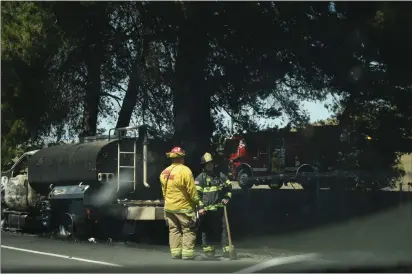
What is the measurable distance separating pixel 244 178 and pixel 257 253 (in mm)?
15817

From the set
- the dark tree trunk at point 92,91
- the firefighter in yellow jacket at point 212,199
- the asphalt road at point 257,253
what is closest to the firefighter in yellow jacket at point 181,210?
the asphalt road at point 257,253

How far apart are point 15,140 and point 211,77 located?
6.13 m

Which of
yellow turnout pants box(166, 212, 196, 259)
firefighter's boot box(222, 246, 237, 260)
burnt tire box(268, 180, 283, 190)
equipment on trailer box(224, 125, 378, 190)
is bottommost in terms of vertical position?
firefighter's boot box(222, 246, 237, 260)

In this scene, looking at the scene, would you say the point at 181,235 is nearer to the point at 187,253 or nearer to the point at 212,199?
the point at 187,253

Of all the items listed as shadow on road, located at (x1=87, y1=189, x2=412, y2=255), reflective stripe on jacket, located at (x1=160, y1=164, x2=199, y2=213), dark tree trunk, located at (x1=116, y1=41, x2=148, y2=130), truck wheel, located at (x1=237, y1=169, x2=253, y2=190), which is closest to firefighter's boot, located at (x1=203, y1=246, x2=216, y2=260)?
reflective stripe on jacket, located at (x1=160, y1=164, x2=199, y2=213)

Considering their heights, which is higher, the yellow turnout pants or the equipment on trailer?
the equipment on trailer

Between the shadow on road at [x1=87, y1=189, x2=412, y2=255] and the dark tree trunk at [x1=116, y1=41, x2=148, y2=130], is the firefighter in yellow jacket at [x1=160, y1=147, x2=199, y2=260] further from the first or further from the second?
the dark tree trunk at [x1=116, y1=41, x2=148, y2=130]

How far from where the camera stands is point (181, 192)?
33.7 ft

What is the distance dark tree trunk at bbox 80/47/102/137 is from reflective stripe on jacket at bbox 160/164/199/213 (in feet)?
23.2

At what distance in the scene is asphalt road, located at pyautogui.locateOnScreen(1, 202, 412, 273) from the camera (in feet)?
30.4

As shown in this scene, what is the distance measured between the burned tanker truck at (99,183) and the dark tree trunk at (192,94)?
2004mm

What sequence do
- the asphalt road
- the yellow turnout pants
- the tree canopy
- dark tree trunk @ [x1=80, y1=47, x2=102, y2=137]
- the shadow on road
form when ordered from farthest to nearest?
dark tree trunk @ [x1=80, y1=47, x2=102, y2=137] → the tree canopy → the shadow on road → the yellow turnout pants → the asphalt road

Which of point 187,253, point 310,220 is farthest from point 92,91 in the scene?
point 187,253

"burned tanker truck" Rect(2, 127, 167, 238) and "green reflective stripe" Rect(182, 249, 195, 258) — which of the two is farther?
"burned tanker truck" Rect(2, 127, 167, 238)
